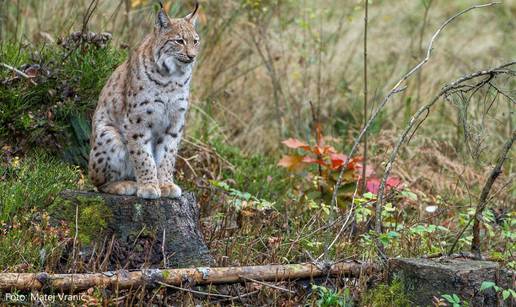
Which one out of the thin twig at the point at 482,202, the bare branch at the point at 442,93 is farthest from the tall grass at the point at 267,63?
the thin twig at the point at 482,202

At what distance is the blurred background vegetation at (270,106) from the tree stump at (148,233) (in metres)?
0.25

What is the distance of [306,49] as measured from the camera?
10953mm

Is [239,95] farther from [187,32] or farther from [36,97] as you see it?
[187,32]

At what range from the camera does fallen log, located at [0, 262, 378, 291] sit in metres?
4.44

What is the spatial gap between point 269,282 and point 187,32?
178cm

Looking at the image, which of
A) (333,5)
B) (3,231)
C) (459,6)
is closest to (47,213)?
(3,231)

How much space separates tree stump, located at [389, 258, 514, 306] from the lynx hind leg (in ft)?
5.90

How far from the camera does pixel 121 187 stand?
18.6 ft

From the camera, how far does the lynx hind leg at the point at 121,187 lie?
5.62 metres

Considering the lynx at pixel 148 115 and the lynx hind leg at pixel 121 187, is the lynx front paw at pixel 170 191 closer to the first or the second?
the lynx at pixel 148 115

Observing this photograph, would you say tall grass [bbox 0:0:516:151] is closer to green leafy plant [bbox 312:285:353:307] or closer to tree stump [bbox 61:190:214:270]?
tree stump [bbox 61:190:214:270]

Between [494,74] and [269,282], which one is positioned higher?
[494,74]

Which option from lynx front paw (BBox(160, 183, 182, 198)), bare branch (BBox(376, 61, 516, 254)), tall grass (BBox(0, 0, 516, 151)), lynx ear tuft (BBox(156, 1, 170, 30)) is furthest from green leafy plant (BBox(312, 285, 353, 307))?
tall grass (BBox(0, 0, 516, 151))

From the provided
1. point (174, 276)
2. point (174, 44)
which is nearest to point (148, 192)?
point (174, 276)
